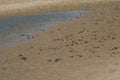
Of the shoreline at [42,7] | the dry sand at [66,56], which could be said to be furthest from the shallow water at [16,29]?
the shoreline at [42,7]

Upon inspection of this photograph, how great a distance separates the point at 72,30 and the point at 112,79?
29.8 feet

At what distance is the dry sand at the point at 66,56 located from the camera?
33.7 ft

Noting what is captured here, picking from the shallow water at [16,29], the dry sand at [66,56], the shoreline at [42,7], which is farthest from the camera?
the shoreline at [42,7]

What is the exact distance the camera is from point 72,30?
1827 cm

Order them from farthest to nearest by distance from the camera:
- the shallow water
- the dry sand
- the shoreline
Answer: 1. the shoreline
2. the shallow water
3. the dry sand

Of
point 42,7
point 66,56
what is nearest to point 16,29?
point 66,56

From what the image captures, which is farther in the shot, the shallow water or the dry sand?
the shallow water

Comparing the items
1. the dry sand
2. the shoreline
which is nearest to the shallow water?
the dry sand

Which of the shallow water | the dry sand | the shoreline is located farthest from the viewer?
the shoreline

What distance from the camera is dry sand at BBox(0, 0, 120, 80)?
10.3 m

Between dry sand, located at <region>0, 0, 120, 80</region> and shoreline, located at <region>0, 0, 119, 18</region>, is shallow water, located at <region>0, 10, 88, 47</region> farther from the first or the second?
shoreline, located at <region>0, 0, 119, 18</region>

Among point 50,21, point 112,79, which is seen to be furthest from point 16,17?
point 112,79

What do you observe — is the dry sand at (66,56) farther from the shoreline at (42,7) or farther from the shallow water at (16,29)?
the shoreline at (42,7)

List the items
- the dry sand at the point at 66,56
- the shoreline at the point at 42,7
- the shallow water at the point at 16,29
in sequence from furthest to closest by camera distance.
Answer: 1. the shoreline at the point at 42,7
2. the shallow water at the point at 16,29
3. the dry sand at the point at 66,56
